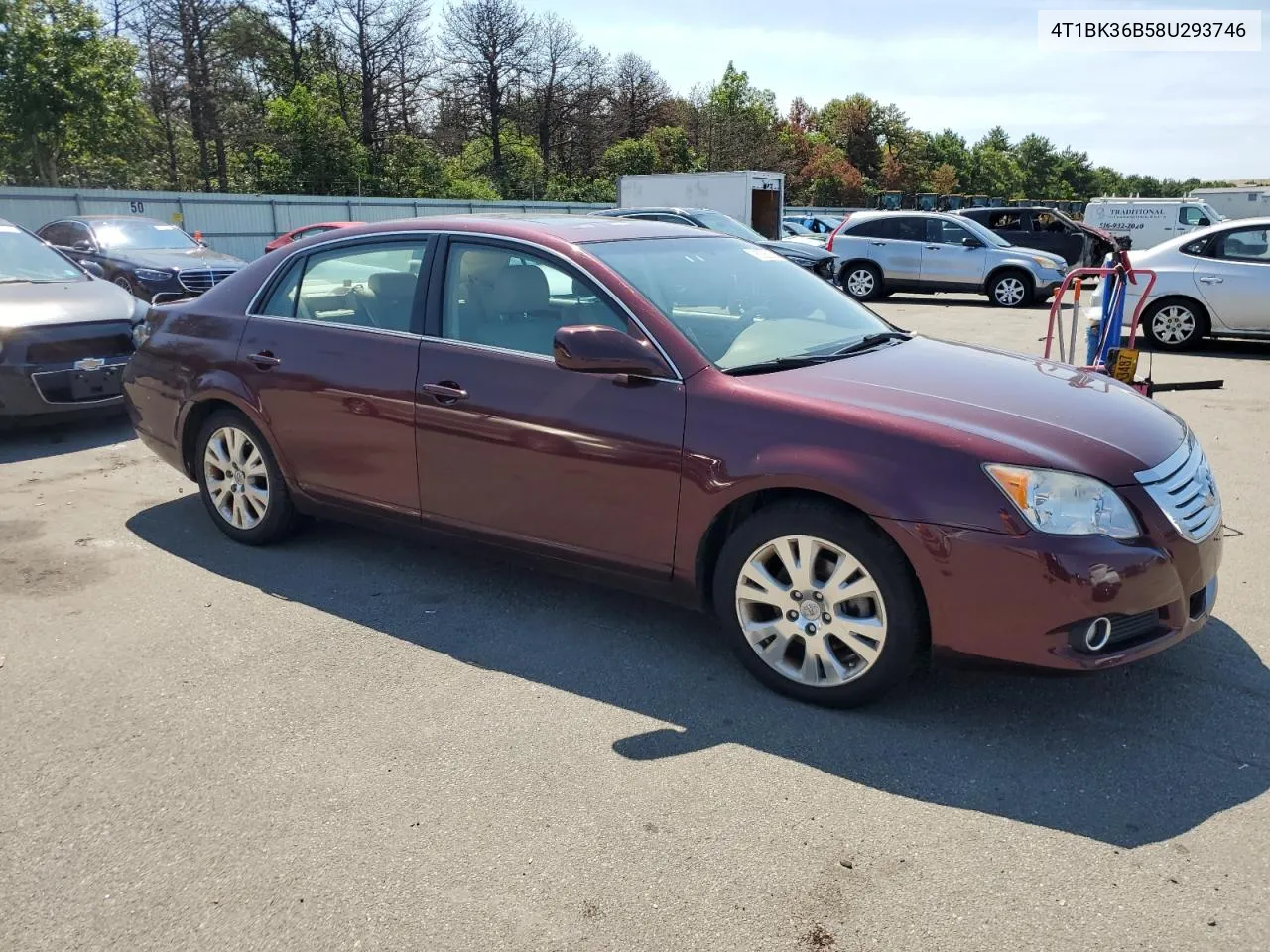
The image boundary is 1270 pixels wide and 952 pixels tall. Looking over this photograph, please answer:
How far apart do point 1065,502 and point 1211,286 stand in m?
10.2

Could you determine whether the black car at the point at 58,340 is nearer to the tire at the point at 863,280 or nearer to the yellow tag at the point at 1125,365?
the yellow tag at the point at 1125,365

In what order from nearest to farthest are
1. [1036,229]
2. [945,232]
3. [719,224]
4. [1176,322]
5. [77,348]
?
[77,348], [1176,322], [719,224], [945,232], [1036,229]

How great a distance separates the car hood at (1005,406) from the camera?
10.8ft

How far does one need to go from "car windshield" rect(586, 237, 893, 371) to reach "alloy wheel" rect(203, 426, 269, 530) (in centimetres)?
214

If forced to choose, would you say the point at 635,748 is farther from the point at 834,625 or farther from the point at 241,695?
the point at 241,695

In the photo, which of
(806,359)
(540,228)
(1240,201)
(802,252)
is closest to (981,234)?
(802,252)

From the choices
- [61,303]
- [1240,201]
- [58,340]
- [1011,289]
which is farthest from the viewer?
[1240,201]

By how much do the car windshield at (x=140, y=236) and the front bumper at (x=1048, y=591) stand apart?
13991mm

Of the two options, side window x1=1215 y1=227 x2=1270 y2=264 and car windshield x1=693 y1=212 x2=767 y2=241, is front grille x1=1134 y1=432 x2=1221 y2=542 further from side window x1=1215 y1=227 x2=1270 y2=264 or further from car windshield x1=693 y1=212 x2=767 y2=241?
car windshield x1=693 y1=212 x2=767 y2=241

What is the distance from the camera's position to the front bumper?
313cm

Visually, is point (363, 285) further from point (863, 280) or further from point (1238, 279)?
point (863, 280)

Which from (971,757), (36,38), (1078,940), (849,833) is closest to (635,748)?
(849,833)

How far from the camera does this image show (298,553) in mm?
5203

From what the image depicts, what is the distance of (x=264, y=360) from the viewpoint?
4.92 m
